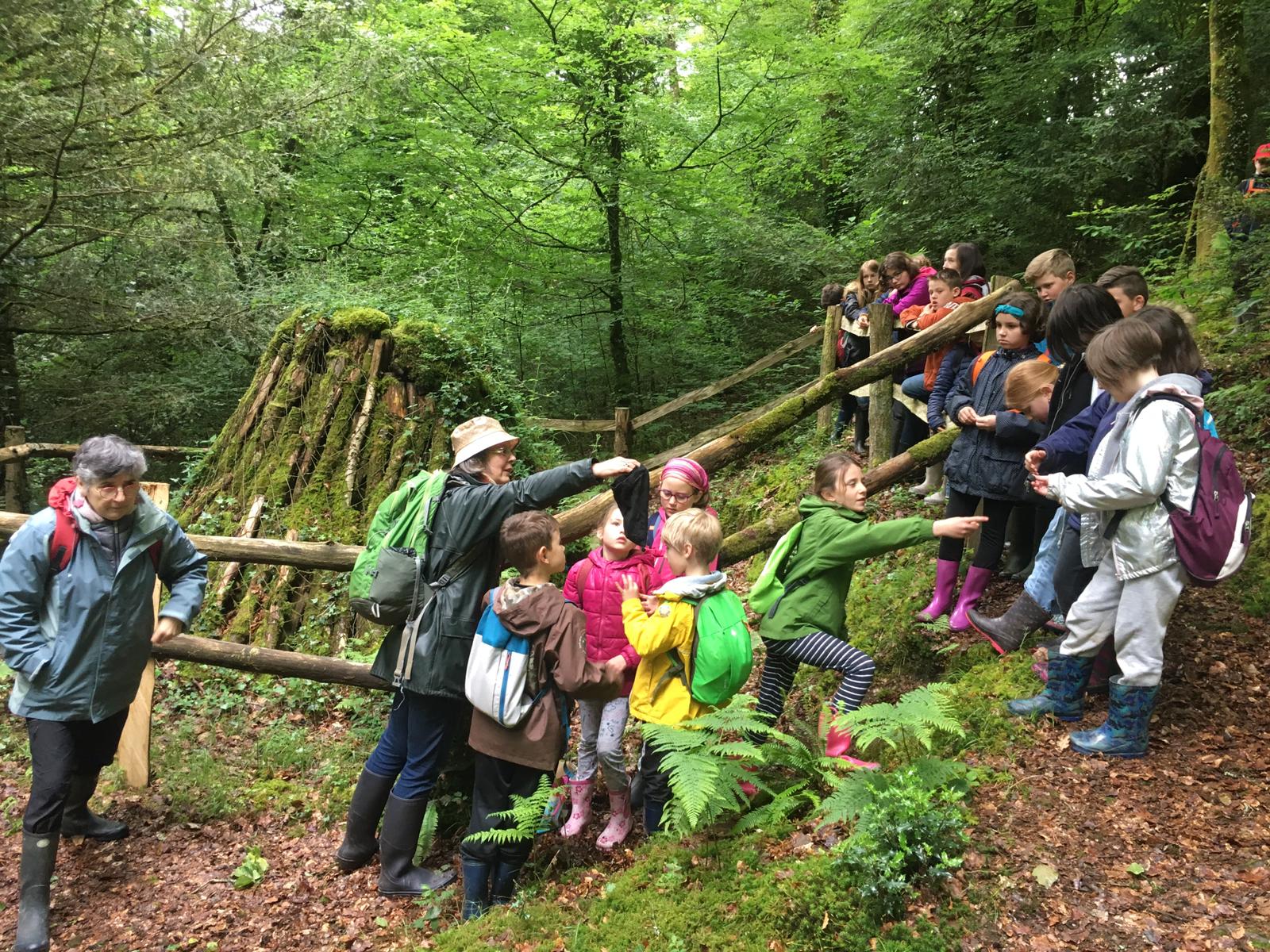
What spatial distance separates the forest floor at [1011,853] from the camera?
249cm

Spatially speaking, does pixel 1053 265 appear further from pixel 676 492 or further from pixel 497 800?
pixel 497 800

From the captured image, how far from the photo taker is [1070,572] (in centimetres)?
356

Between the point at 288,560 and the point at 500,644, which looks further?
the point at 288,560

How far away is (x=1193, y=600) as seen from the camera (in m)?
4.11

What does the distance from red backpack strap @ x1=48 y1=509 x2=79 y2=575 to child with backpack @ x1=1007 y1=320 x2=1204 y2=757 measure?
4445 mm

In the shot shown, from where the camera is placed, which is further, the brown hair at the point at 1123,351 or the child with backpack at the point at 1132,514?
the brown hair at the point at 1123,351

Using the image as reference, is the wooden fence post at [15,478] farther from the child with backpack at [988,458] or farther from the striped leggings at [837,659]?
the child with backpack at [988,458]

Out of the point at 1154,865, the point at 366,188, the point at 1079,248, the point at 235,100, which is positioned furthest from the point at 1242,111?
the point at 366,188

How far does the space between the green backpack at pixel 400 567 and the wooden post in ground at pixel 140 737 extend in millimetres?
1818

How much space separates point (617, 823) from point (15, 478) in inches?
450

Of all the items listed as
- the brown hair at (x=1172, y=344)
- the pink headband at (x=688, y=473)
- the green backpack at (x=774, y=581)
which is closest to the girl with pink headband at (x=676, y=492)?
the pink headband at (x=688, y=473)

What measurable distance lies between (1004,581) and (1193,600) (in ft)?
3.41

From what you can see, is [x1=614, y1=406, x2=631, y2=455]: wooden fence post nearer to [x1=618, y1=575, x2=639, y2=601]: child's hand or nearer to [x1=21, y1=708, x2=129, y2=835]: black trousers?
[x1=618, y1=575, x2=639, y2=601]: child's hand

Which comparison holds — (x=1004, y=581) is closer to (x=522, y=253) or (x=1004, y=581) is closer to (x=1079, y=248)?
(x=1079, y=248)
